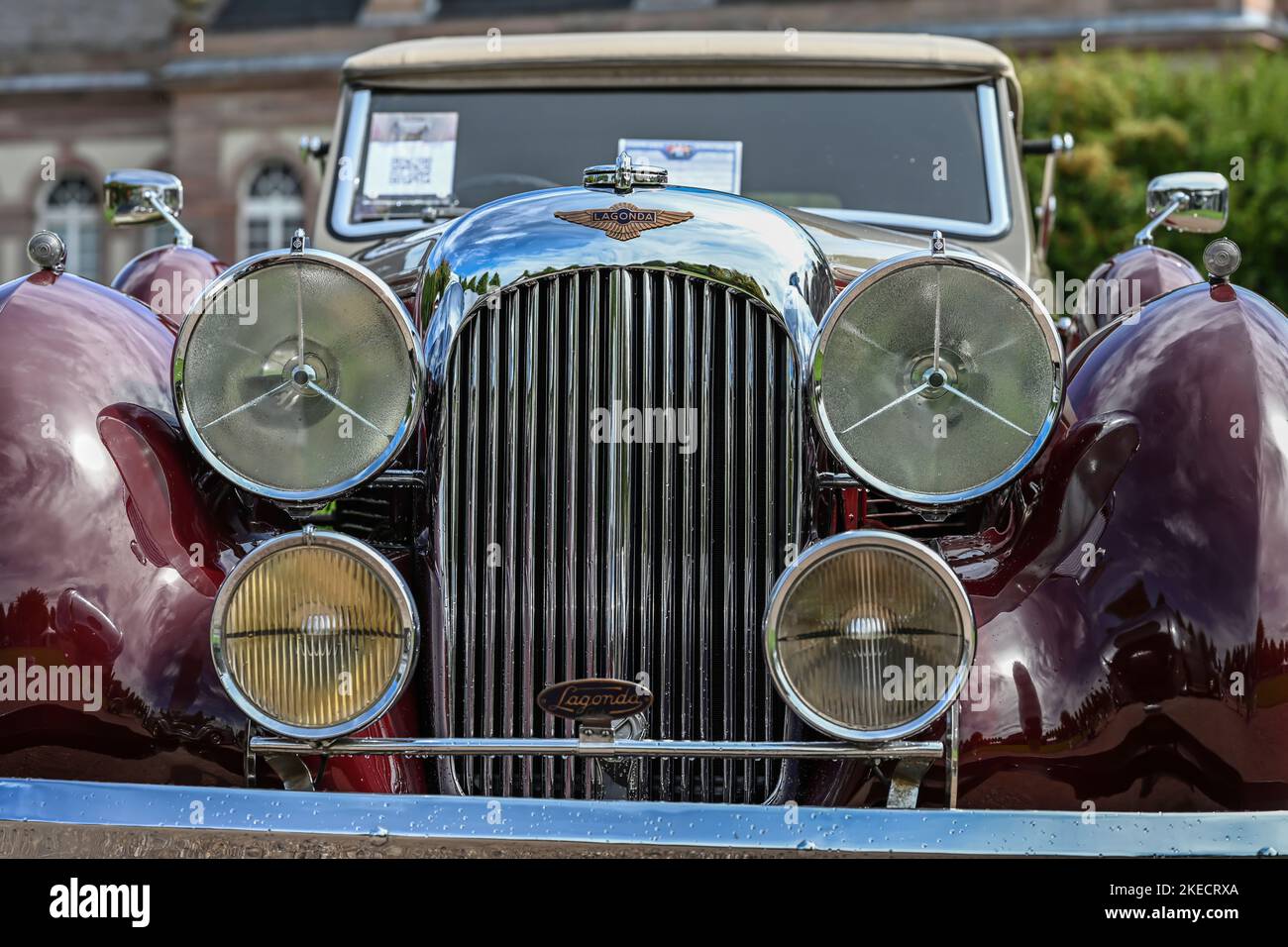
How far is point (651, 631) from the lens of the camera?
2.78 meters

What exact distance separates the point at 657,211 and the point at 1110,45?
2463 cm

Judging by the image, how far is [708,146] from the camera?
4.30 m

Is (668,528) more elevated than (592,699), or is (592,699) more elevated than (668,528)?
(668,528)

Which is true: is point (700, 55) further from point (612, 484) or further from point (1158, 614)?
point (1158, 614)

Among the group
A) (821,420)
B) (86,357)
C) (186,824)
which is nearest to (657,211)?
(821,420)

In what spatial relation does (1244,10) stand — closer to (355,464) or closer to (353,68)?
(353,68)

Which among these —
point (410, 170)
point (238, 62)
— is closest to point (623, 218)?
point (410, 170)

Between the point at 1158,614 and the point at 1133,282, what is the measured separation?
6.54 ft

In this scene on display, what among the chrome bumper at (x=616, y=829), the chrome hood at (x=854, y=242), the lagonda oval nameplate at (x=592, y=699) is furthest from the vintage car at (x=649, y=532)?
the chrome hood at (x=854, y=242)

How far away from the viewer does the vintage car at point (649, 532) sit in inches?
102

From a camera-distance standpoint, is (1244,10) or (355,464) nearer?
(355,464)

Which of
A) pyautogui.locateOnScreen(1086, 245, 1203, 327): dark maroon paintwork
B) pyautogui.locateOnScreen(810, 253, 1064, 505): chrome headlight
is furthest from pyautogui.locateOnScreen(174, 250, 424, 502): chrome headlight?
pyautogui.locateOnScreen(1086, 245, 1203, 327): dark maroon paintwork

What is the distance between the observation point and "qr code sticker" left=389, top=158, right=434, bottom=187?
4.36 m

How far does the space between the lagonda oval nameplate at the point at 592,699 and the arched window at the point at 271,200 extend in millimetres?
27420
